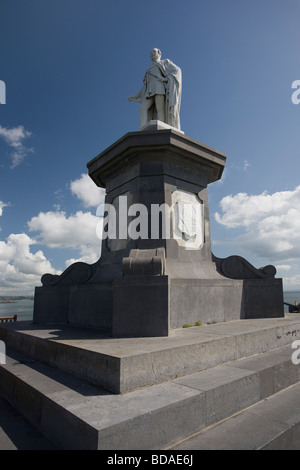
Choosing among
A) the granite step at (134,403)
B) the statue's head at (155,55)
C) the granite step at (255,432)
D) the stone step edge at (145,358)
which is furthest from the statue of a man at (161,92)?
the granite step at (255,432)

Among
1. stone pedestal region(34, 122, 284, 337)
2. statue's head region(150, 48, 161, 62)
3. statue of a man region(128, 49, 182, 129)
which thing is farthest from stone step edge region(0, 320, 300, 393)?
statue's head region(150, 48, 161, 62)

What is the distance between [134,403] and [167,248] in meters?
4.04

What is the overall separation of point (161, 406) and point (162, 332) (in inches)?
76.1

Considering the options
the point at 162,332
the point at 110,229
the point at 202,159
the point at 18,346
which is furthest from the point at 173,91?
the point at 18,346

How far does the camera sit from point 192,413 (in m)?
2.83

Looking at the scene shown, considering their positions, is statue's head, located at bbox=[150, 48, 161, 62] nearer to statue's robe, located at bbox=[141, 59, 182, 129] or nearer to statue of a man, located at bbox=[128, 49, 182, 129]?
statue of a man, located at bbox=[128, 49, 182, 129]

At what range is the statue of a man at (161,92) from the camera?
26.3 feet

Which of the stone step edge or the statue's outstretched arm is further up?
the statue's outstretched arm

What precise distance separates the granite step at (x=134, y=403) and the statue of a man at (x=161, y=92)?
253 inches

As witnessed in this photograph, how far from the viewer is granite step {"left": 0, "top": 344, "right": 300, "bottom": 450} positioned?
2.41 metres

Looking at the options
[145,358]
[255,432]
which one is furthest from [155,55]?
[255,432]

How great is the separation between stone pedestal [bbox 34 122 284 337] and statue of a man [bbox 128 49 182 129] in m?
0.73
